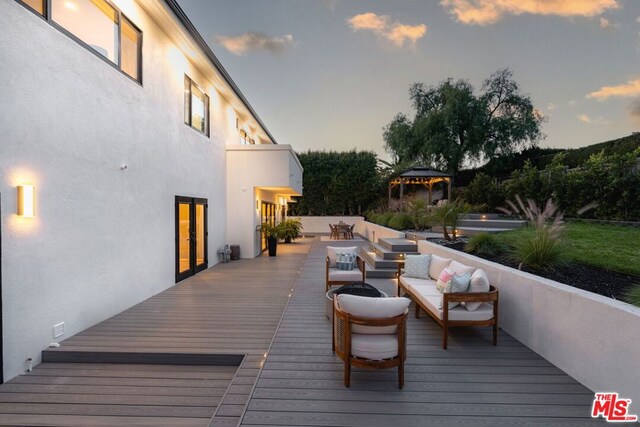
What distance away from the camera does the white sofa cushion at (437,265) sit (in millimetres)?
5017

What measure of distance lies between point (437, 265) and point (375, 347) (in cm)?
280

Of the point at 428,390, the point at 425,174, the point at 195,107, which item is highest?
the point at 195,107

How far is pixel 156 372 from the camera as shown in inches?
138

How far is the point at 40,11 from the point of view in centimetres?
369

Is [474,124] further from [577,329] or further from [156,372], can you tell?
[156,372]

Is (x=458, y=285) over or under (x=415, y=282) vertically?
over

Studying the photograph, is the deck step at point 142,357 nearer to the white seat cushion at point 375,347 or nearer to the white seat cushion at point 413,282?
the white seat cushion at point 375,347

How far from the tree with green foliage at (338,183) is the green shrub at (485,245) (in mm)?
15020

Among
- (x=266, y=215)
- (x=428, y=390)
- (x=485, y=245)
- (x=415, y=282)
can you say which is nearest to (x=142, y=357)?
(x=428, y=390)

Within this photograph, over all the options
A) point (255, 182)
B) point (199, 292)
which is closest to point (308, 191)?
point (255, 182)

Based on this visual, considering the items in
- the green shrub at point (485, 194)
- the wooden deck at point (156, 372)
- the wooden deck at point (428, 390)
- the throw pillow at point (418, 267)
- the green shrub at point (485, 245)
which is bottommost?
the wooden deck at point (156, 372)


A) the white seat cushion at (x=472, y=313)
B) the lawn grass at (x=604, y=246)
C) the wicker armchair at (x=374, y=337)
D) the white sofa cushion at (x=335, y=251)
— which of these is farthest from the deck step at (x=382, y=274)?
the wicker armchair at (x=374, y=337)

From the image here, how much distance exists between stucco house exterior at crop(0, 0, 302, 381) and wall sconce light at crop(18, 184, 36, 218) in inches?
0.4

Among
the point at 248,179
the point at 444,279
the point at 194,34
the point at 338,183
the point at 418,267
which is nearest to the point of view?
the point at 444,279
